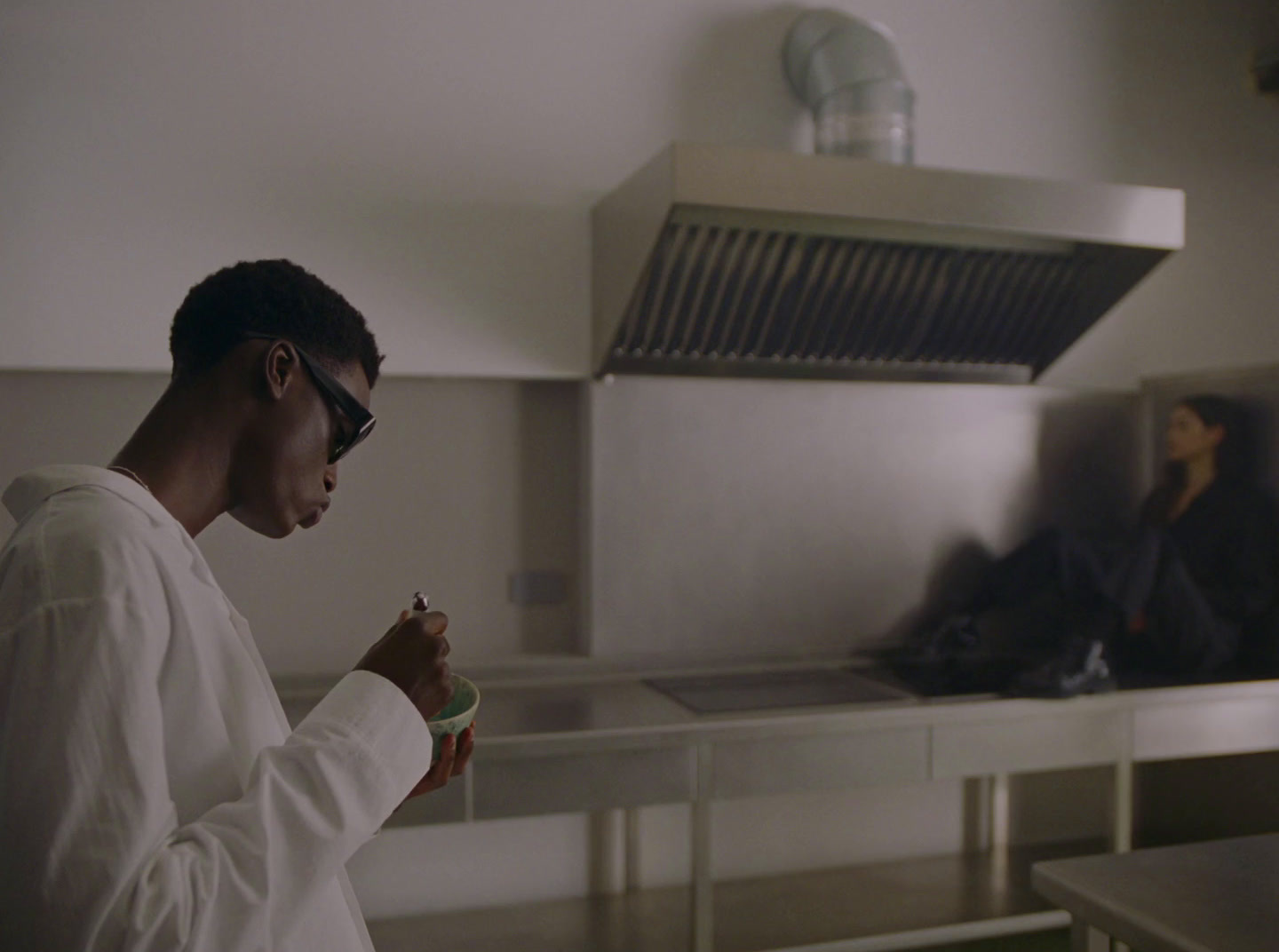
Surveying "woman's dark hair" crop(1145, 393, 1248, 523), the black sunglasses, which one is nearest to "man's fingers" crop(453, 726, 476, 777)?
the black sunglasses

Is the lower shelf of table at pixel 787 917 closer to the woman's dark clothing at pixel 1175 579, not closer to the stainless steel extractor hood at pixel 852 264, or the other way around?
the woman's dark clothing at pixel 1175 579

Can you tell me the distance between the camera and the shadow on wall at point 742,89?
2.33 m

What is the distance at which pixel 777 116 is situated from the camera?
2398 mm

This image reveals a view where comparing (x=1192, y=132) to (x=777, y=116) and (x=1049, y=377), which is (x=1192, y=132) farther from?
(x=777, y=116)

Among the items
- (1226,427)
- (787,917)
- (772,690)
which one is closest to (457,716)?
(772,690)

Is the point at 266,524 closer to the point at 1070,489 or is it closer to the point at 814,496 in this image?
the point at 814,496

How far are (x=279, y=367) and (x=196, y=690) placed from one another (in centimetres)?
25

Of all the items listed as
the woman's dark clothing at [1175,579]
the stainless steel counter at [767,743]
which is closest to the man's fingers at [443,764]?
the stainless steel counter at [767,743]

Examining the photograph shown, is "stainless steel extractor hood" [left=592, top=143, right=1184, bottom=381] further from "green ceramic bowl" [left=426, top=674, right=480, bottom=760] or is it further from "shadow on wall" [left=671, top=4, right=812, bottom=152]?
"green ceramic bowl" [left=426, top=674, right=480, bottom=760]

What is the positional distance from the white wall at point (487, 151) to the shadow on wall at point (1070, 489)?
0.36 ft

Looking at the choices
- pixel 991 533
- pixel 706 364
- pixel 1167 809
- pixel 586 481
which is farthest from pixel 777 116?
pixel 1167 809

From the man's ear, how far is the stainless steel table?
3.11 feet

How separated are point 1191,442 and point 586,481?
A: 152cm

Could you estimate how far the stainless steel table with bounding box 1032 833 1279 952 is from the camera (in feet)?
3.16
